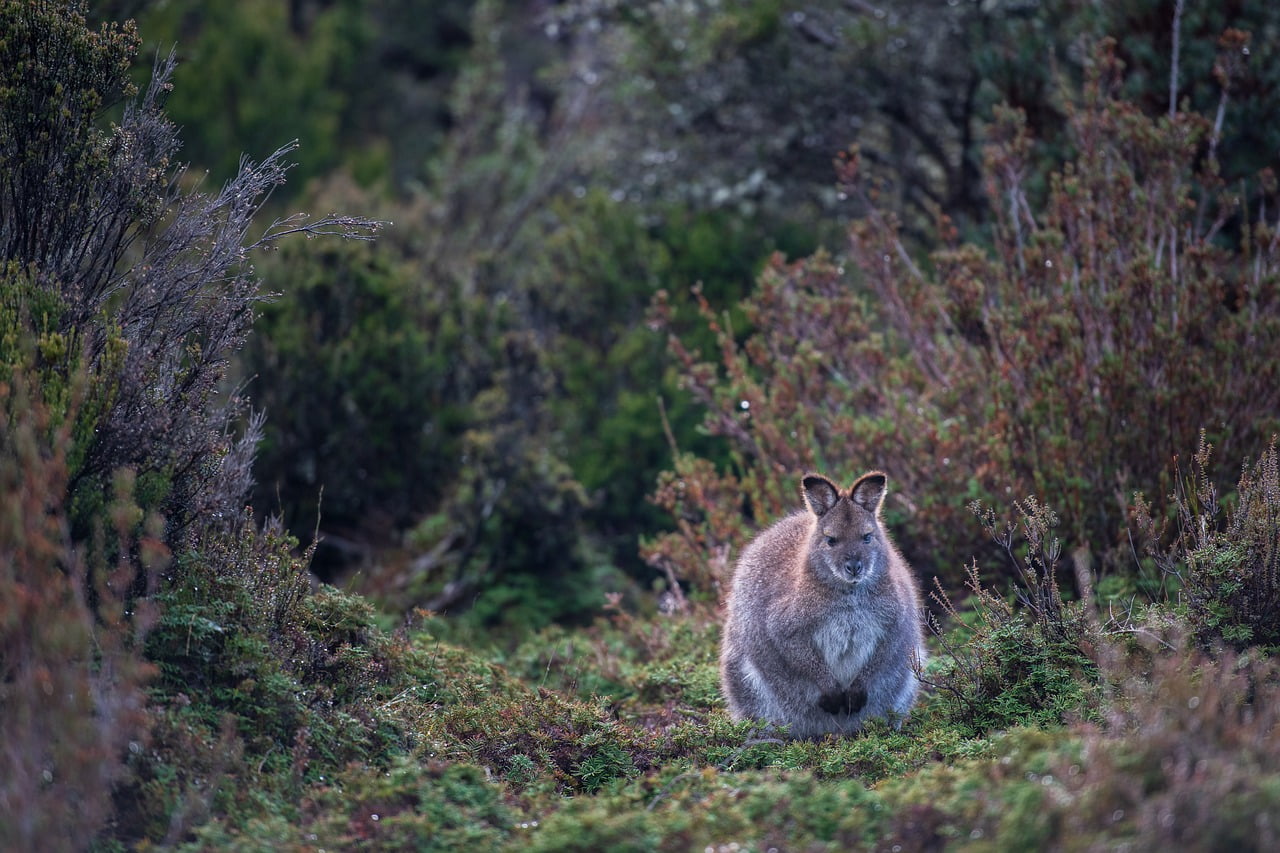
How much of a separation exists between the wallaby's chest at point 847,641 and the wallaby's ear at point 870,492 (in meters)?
0.59

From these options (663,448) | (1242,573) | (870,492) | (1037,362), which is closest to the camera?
(1242,573)

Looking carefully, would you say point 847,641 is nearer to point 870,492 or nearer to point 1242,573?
point 870,492

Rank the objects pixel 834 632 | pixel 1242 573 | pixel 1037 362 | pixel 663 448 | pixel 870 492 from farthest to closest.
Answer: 1. pixel 663 448
2. pixel 1037 362
3. pixel 870 492
4. pixel 834 632
5. pixel 1242 573

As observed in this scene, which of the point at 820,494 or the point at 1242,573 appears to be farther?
the point at 820,494

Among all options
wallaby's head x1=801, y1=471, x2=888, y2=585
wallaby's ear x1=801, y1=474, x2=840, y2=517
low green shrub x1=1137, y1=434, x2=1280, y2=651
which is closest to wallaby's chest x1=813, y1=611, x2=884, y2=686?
wallaby's head x1=801, y1=471, x2=888, y2=585

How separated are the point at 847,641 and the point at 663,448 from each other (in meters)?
5.29

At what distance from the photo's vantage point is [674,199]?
43.6 feet

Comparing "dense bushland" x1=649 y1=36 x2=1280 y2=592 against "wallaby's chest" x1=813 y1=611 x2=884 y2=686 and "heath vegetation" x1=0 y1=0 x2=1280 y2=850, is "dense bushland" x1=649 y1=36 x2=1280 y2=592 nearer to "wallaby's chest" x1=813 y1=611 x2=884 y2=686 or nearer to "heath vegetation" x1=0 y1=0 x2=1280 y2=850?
"heath vegetation" x1=0 y1=0 x2=1280 y2=850

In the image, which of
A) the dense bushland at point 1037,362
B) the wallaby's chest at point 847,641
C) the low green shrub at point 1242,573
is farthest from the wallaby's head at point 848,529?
the low green shrub at point 1242,573

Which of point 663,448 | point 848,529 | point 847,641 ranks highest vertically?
point 848,529

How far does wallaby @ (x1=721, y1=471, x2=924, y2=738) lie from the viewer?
676 cm

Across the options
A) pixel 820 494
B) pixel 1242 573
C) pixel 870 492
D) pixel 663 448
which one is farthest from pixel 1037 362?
pixel 663 448

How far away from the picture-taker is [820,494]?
22.8ft

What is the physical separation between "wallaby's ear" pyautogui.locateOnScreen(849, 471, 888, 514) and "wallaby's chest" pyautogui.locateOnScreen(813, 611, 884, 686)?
0.59 meters
